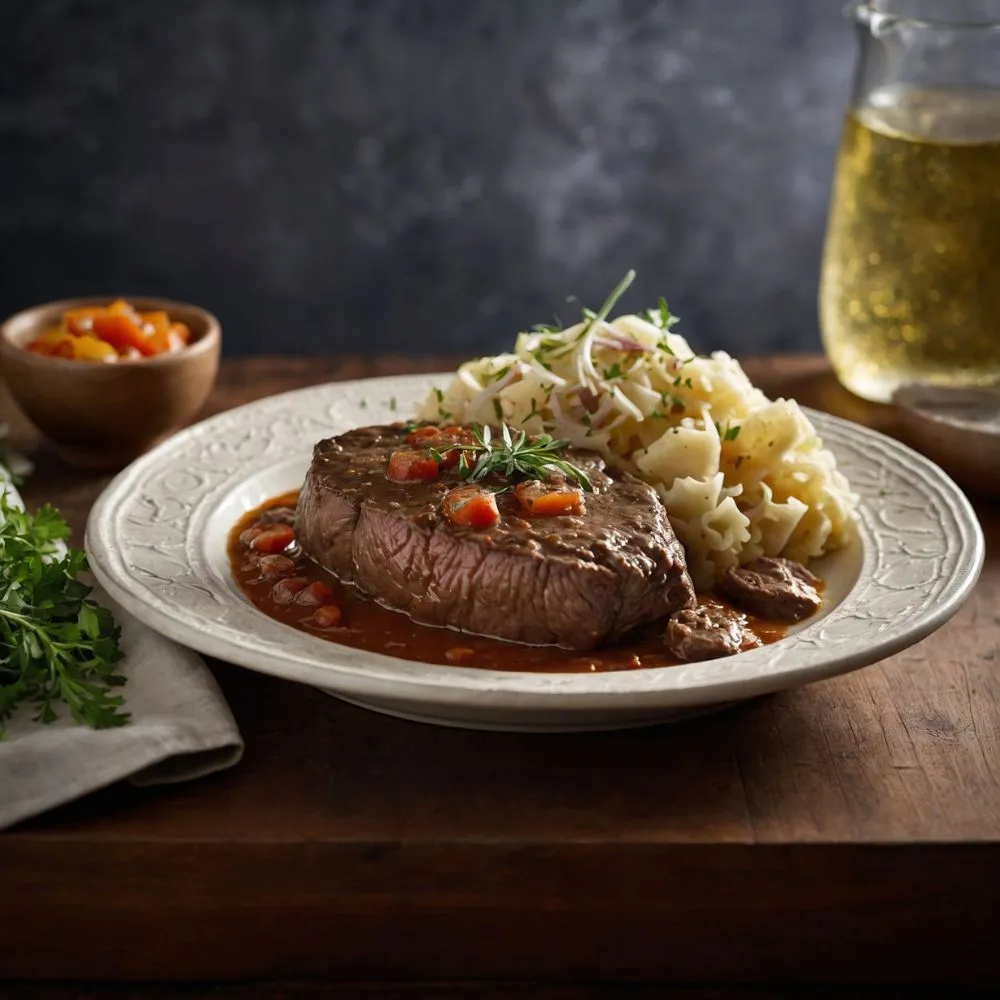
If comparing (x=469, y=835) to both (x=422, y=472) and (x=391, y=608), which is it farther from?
(x=422, y=472)

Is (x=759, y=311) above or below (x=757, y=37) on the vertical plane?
below

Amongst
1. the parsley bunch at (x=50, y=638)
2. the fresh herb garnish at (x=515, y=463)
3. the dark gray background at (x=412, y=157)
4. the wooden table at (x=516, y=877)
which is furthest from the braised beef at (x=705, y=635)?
the dark gray background at (x=412, y=157)

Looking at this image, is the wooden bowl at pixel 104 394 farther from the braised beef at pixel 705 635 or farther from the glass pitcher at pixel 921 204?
the glass pitcher at pixel 921 204

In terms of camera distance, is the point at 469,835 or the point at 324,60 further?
the point at 324,60

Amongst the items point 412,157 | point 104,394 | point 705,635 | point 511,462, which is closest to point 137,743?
point 511,462

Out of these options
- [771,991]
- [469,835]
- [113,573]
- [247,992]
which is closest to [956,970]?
[771,991]

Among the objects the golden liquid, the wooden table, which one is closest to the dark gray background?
the golden liquid

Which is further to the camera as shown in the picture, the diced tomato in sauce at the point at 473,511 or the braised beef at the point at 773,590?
the braised beef at the point at 773,590
